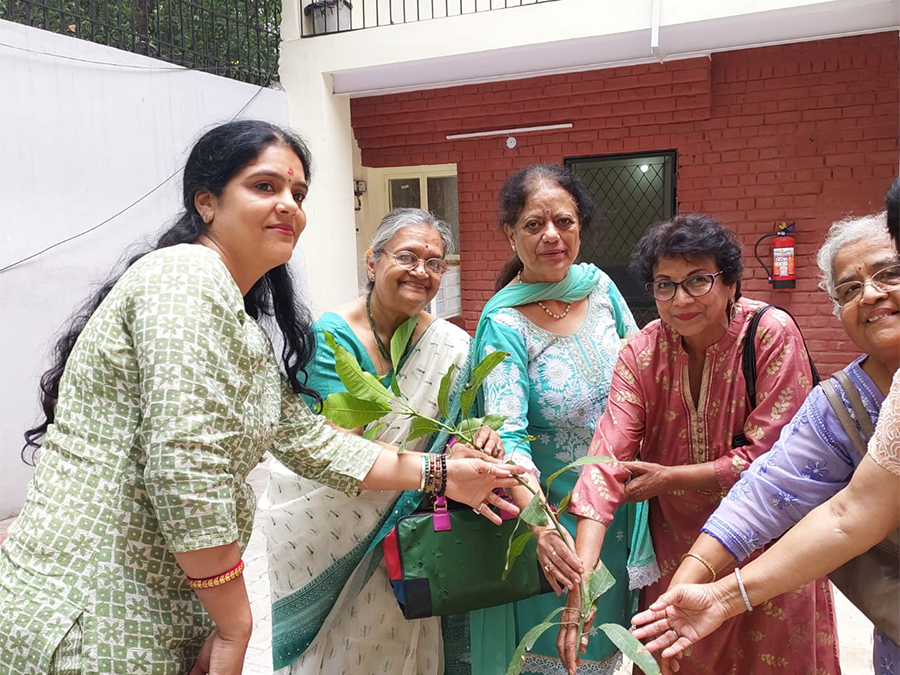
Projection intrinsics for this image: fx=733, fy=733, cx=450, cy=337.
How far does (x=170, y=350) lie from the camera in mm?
1244

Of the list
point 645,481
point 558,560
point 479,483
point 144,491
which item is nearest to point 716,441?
point 645,481

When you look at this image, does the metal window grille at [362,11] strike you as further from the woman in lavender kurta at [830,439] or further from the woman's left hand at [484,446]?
the woman in lavender kurta at [830,439]

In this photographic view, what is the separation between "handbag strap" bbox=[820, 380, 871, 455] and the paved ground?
1864mm

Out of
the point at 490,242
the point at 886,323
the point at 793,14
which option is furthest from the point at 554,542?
the point at 490,242

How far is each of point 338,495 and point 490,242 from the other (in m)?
5.98

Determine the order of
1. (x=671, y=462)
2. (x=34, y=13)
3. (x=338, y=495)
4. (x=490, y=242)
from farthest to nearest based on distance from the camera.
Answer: (x=490, y=242)
(x=34, y=13)
(x=338, y=495)
(x=671, y=462)

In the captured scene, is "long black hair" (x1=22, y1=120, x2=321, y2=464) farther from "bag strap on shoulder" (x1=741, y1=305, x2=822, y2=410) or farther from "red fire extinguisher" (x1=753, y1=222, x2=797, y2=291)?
"red fire extinguisher" (x1=753, y1=222, x2=797, y2=291)

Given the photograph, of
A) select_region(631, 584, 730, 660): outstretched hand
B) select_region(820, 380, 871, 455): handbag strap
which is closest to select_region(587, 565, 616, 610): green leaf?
select_region(631, 584, 730, 660): outstretched hand

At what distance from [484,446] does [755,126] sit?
5900 millimetres

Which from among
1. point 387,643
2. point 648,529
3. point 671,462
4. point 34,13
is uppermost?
point 34,13

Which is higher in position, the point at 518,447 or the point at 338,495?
the point at 518,447

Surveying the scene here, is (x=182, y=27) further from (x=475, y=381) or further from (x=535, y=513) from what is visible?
(x=535, y=513)

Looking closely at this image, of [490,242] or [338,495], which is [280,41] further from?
[338,495]

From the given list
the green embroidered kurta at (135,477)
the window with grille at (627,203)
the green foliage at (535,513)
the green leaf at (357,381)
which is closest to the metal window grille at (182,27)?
the window with grille at (627,203)
